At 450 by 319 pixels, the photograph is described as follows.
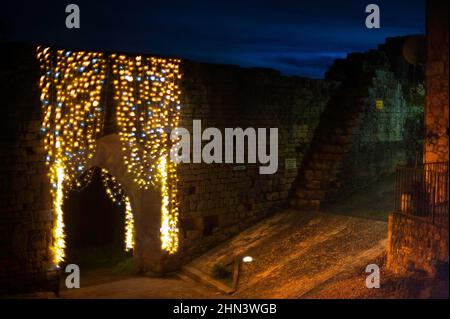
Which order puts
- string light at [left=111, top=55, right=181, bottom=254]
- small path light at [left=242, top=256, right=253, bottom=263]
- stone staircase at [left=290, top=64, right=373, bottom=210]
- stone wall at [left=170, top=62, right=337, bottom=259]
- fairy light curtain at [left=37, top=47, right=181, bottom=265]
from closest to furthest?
fairy light curtain at [left=37, top=47, right=181, bottom=265] → string light at [left=111, top=55, right=181, bottom=254] → small path light at [left=242, top=256, right=253, bottom=263] → stone wall at [left=170, top=62, right=337, bottom=259] → stone staircase at [left=290, top=64, right=373, bottom=210]

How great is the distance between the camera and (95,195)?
15.2 metres

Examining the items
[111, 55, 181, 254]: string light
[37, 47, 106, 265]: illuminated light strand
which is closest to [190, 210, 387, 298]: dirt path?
[111, 55, 181, 254]: string light

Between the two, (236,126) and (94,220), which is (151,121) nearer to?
(236,126)

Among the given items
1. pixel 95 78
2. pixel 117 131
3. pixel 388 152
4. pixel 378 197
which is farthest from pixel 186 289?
pixel 388 152

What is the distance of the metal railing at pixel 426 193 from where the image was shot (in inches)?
352

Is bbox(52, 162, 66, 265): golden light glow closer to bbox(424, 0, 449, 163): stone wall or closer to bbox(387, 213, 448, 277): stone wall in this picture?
bbox(387, 213, 448, 277): stone wall

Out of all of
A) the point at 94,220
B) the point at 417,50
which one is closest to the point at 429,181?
the point at 417,50

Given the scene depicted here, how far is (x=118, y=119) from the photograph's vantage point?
447 inches

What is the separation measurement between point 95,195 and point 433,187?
8.56m

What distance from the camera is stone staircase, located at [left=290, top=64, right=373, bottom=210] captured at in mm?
13781

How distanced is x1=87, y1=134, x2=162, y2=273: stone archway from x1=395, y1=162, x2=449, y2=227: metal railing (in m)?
4.65

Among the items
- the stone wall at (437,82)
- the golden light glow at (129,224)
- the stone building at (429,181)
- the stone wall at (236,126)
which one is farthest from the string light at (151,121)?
the stone wall at (437,82)

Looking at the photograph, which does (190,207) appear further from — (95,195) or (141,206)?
(95,195)

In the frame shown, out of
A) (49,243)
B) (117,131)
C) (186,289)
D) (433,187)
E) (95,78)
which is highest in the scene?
(95,78)
